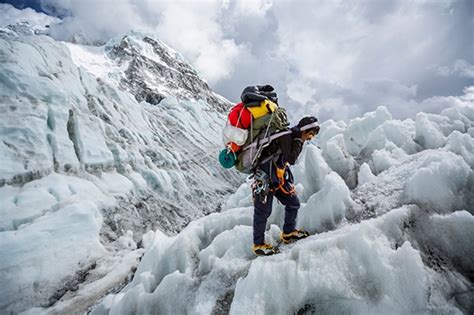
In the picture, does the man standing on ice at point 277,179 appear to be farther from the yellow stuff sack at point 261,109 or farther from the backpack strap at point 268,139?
the yellow stuff sack at point 261,109

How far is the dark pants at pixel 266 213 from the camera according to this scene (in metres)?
3.45

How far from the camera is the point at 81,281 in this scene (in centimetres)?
877

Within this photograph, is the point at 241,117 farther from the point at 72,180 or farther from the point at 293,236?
the point at 72,180

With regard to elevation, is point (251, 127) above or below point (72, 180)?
below

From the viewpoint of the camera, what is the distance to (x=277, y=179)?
11.4 feet

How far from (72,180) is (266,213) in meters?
12.9

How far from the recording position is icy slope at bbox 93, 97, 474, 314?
2375mm

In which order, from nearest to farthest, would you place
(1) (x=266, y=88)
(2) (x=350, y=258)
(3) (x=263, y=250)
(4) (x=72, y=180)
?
(2) (x=350, y=258) < (3) (x=263, y=250) < (1) (x=266, y=88) < (4) (x=72, y=180)

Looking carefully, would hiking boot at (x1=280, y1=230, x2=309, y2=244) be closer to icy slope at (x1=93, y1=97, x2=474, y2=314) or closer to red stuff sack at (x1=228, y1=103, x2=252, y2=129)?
icy slope at (x1=93, y1=97, x2=474, y2=314)

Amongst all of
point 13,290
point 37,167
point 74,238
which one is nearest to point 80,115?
point 37,167

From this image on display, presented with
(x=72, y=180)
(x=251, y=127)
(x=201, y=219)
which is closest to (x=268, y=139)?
(x=251, y=127)

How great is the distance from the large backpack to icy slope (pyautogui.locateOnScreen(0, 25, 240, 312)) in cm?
615

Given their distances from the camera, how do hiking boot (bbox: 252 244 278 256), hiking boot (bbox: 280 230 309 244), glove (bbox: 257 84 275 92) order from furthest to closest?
glove (bbox: 257 84 275 92)
hiking boot (bbox: 280 230 309 244)
hiking boot (bbox: 252 244 278 256)

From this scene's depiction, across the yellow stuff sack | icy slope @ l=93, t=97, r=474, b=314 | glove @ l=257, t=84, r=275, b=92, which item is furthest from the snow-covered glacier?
glove @ l=257, t=84, r=275, b=92
